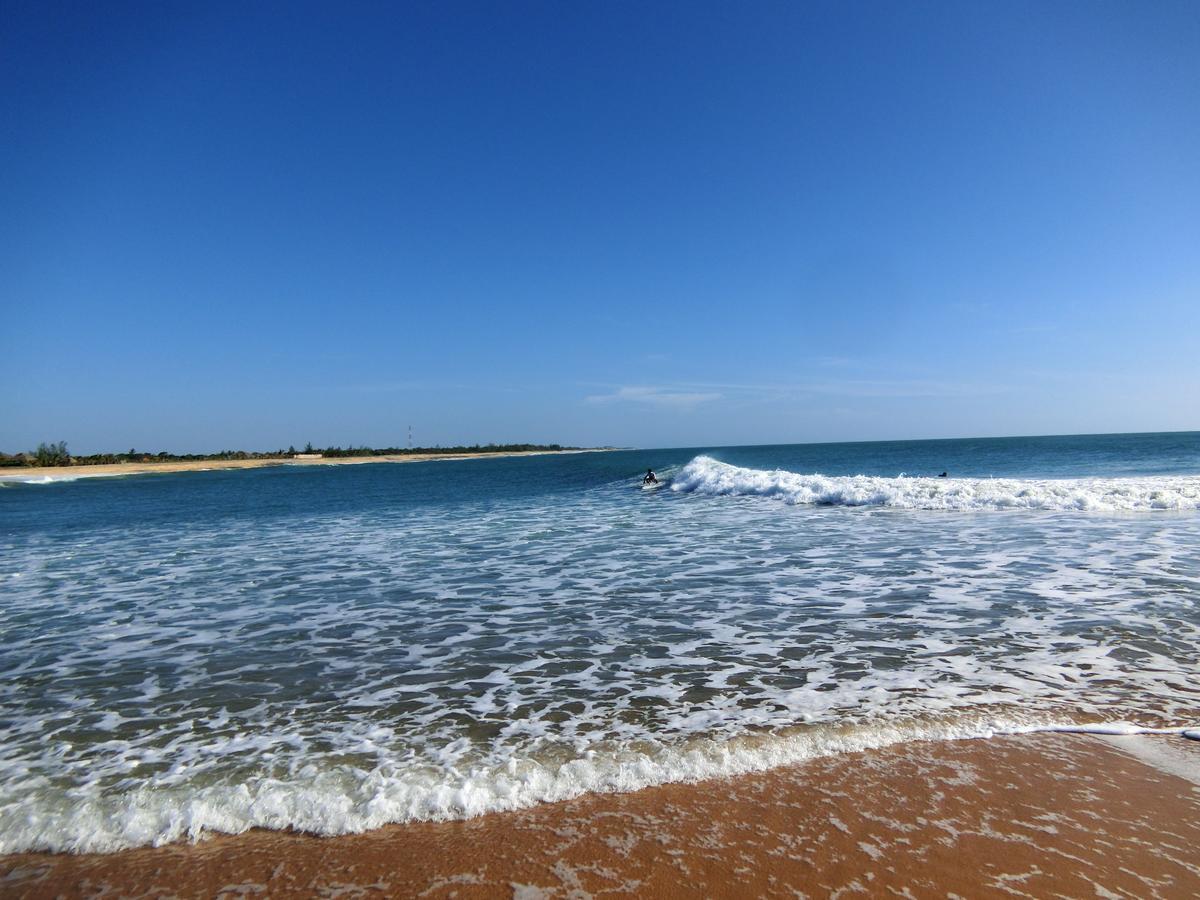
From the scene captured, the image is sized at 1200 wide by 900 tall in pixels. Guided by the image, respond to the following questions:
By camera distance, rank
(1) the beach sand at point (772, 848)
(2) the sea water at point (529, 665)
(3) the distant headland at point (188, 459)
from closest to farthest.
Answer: (1) the beach sand at point (772, 848) < (2) the sea water at point (529, 665) < (3) the distant headland at point (188, 459)

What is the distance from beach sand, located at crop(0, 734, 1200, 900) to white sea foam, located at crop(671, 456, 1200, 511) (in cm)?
1812

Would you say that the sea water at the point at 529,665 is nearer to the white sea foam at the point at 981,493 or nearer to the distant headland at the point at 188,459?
the white sea foam at the point at 981,493

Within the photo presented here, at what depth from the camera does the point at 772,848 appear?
3510 mm

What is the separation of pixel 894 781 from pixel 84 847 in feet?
16.1

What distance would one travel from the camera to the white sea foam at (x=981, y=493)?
18766 mm

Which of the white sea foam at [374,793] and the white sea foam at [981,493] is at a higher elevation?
the white sea foam at [981,493]

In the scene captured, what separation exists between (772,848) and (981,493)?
21647 millimetres

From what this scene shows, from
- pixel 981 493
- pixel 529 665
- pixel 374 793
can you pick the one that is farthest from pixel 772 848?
pixel 981 493

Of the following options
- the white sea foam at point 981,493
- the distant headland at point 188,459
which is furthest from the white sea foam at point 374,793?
the distant headland at point 188,459

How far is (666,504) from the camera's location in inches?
1030

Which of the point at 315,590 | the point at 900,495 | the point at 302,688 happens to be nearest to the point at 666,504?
the point at 900,495

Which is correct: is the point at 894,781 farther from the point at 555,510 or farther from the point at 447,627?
the point at 555,510

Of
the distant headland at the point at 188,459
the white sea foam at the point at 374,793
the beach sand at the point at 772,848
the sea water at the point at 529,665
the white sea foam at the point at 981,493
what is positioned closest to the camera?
the beach sand at the point at 772,848

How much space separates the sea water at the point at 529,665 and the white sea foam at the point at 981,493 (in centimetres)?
434
